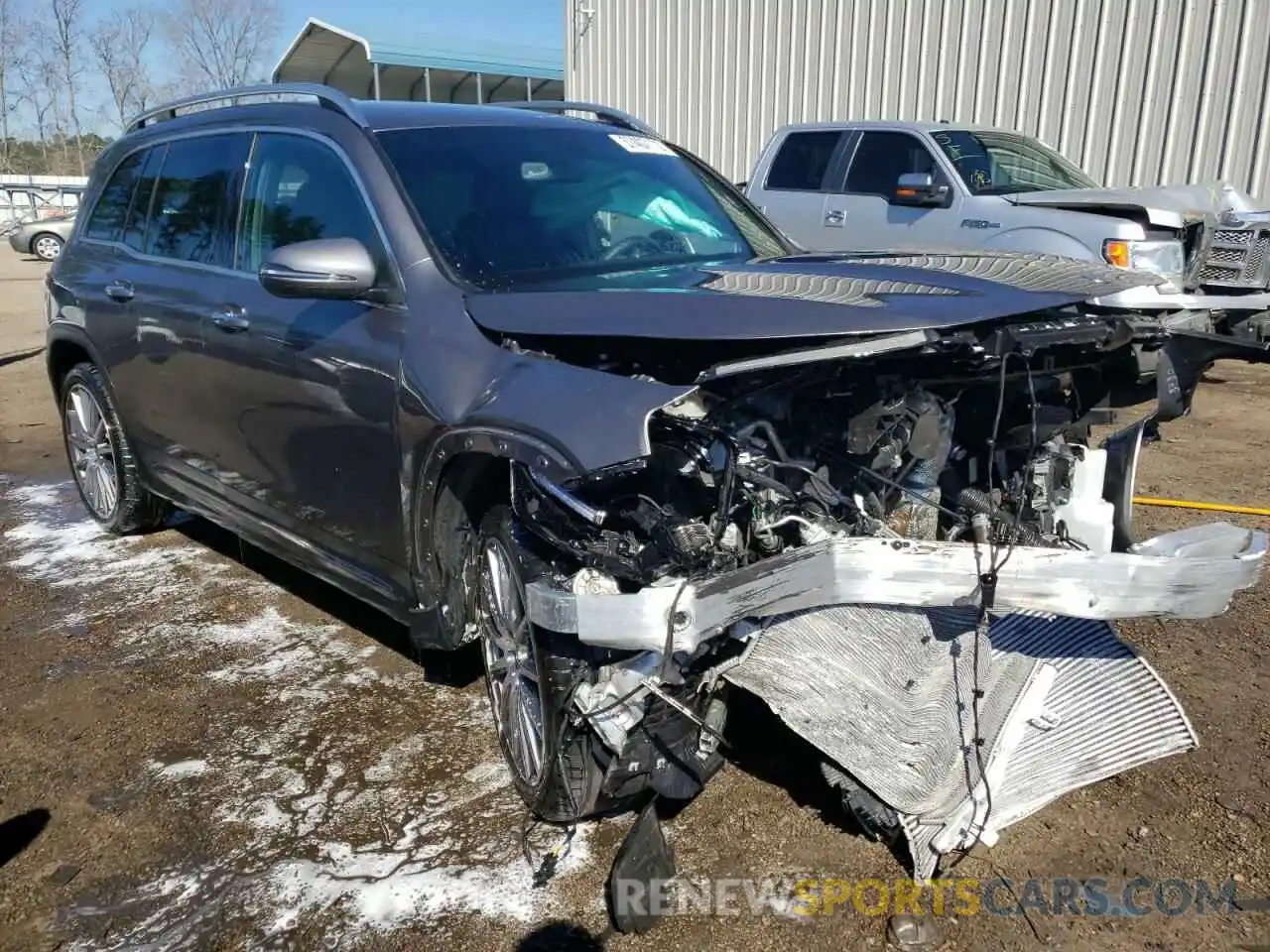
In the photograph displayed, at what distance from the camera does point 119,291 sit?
15.4ft

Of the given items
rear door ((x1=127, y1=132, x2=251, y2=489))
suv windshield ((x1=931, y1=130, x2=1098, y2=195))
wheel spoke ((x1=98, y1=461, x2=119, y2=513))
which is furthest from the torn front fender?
suv windshield ((x1=931, y1=130, x2=1098, y2=195))

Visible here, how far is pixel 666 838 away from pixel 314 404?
5.84ft

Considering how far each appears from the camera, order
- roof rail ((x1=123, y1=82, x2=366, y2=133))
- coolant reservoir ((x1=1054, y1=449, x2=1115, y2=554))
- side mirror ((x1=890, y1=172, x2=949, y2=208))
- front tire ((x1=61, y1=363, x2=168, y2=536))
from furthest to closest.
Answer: side mirror ((x1=890, y1=172, x2=949, y2=208)) → front tire ((x1=61, y1=363, x2=168, y2=536)) → roof rail ((x1=123, y1=82, x2=366, y2=133)) → coolant reservoir ((x1=1054, y1=449, x2=1115, y2=554))

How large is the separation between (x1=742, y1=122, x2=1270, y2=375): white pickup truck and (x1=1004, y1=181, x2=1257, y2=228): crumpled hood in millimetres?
12

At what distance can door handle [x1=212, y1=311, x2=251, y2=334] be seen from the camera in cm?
380

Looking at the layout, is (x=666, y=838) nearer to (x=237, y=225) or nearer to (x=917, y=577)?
(x=917, y=577)

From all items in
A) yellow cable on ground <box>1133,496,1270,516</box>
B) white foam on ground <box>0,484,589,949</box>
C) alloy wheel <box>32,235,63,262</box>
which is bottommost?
alloy wheel <box>32,235,63,262</box>

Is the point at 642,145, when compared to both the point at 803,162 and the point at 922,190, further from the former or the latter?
the point at 803,162


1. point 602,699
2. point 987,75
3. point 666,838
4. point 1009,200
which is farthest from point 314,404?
point 987,75

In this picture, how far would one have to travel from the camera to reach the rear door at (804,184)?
372 inches

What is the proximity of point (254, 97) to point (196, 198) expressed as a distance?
20.3 inches

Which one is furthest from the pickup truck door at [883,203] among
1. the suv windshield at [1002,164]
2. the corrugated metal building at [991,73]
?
the corrugated metal building at [991,73]

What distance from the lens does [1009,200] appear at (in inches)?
317

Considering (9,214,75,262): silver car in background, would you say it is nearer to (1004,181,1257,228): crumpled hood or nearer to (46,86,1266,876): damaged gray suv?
(1004,181,1257,228): crumpled hood
